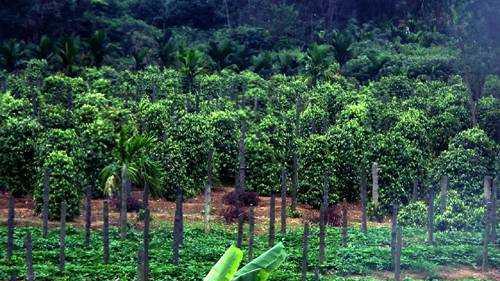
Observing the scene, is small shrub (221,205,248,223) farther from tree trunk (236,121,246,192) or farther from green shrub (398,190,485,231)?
green shrub (398,190,485,231)

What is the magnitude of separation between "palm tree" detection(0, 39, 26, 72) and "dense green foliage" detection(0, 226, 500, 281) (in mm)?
17026

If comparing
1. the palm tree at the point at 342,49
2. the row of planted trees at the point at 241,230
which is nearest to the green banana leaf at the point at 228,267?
the row of planted trees at the point at 241,230

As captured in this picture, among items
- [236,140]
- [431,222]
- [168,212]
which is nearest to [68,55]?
[236,140]

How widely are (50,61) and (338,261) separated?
875 inches

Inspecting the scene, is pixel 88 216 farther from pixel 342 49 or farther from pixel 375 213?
pixel 342 49

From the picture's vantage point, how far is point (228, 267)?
10.1 m

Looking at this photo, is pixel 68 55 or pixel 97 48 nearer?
pixel 68 55

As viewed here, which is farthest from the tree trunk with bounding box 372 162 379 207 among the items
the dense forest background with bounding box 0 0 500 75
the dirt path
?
the dense forest background with bounding box 0 0 500 75

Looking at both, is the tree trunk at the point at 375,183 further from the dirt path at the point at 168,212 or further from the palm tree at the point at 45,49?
the palm tree at the point at 45,49

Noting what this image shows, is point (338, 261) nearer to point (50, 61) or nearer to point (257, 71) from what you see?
point (50, 61)

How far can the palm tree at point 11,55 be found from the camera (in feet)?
117

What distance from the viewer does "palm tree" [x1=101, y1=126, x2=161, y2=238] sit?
19453 millimetres

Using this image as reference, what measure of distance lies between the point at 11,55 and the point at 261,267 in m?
27.5

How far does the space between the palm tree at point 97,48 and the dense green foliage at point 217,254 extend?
17.9 metres
